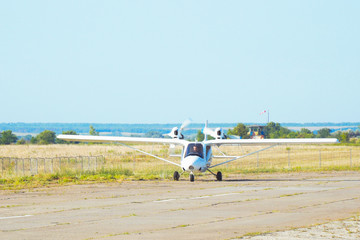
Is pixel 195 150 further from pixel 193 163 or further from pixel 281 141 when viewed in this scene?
pixel 281 141

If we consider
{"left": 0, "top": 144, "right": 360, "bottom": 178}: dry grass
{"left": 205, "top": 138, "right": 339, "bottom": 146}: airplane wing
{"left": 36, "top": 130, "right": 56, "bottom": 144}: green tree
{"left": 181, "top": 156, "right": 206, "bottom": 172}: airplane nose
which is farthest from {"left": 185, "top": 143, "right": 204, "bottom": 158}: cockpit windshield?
{"left": 36, "top": 130, "right": 56, "bottom": 144}: green tree

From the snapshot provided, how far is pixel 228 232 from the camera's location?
43.3 feet

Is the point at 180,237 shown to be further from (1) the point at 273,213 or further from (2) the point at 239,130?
(2) the point at 239,130

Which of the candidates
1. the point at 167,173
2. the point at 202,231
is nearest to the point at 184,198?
the point at 202,231

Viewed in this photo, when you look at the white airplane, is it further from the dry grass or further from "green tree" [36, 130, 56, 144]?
"green tree" [36, 130, 56, 144]

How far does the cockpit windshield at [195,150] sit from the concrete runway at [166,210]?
4.09 metres

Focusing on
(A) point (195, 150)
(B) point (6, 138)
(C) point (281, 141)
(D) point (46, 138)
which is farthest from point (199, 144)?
(B) point (6, 138)

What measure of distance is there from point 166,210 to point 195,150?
46.0ft

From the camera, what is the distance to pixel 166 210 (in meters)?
17.8

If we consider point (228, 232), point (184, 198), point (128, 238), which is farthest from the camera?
point (184, 198)

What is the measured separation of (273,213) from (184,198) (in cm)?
540

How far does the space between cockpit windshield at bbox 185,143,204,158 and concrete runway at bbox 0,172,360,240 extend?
4.09 metres

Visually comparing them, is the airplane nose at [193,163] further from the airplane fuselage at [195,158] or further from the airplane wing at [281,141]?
the airplane wing at [281,141]

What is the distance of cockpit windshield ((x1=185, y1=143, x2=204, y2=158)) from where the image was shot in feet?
104
